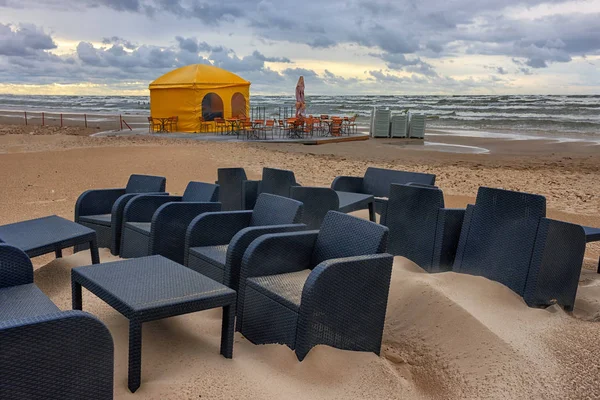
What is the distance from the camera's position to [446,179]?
10344 millimetres

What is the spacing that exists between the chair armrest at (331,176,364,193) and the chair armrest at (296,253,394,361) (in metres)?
3.41

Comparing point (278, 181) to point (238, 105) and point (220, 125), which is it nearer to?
point (220, 125)

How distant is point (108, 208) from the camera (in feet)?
16.0

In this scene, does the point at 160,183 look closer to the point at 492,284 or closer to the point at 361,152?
the point at 492,284

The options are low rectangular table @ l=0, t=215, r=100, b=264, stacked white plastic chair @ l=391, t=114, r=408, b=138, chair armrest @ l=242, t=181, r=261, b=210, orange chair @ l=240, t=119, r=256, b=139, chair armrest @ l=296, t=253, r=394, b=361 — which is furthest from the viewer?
stacked white plastic chair @ l=391, t=114, r=408, b=138

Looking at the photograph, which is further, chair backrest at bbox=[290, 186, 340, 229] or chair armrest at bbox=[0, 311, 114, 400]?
chair backrest at bbox=[290, 186, 340, 229]

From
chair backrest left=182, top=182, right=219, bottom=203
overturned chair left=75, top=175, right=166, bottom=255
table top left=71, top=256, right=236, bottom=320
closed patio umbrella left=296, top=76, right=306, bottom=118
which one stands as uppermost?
closed patio umbrella left=296, top=76, right=306, bottom=118

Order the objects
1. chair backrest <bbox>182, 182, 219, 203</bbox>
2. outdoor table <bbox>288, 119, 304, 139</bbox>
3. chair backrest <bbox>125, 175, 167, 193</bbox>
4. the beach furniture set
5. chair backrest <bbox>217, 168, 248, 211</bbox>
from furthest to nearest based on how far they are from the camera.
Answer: outdoor table <bbox>288, 119, 304, 139</bbox> → chair backrest <bbox>217, 168, 248, 211</bbox> → chair backrest <bbox>125, 175, 167, 193</bbox> → chair backrest <bbox>182, 182, 219, 203</bbox> → the beach furniture set

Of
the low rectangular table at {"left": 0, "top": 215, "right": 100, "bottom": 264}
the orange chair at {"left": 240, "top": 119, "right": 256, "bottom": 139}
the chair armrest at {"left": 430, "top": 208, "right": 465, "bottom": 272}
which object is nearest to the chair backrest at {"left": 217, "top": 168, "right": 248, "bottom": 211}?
the low rectangular table at {"left": 0, "top": 215, "right": 100, "bottom": 264}

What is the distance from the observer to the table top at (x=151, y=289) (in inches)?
90.0

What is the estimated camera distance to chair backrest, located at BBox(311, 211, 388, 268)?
109 inches

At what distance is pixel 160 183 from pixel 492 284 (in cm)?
301

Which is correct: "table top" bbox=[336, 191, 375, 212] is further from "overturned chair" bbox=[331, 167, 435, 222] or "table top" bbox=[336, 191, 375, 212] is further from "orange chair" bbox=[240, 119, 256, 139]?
"orange chair" bbox=[240, 119, 256, 139]

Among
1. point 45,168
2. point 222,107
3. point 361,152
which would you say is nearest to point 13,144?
point 45,168
